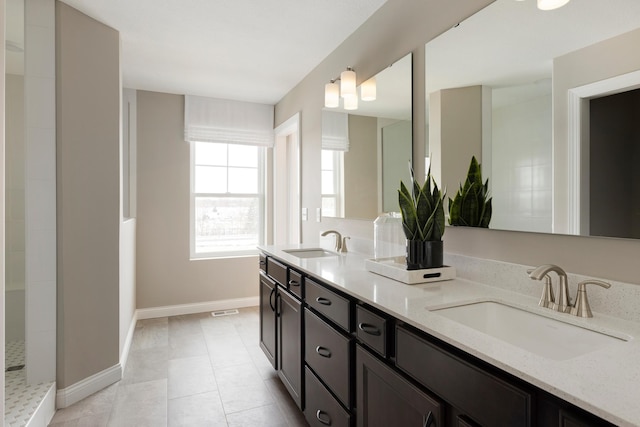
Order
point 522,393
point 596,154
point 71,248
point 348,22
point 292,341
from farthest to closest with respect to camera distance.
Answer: point 348,22 < point 71,248 < point 292,341 < point 596,154 < point 522,393

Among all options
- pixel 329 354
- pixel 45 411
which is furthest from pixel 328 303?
pixel 45 411

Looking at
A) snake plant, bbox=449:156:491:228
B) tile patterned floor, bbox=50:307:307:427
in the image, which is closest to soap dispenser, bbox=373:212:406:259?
snake plant, bbox=449:156:491:228

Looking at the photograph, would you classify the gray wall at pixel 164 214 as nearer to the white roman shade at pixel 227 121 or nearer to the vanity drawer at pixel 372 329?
the white roman shade at pixel 227 121

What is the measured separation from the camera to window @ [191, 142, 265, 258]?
4.07 metres

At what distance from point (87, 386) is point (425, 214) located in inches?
91.5

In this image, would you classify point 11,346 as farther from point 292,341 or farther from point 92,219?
point 292,341

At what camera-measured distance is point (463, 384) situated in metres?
0.89

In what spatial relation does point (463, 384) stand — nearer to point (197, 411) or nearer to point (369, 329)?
point (369, 329)

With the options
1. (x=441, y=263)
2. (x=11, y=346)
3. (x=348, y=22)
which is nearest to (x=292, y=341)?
(x=441, y=263)

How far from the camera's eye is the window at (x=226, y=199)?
13.4 feet

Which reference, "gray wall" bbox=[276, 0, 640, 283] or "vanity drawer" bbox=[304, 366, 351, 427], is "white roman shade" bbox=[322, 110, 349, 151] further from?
"vanity drawer" bbox=[304, 366, 351, 427]

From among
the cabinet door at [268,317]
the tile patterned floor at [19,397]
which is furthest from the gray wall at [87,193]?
the cabinet door at [268,317]

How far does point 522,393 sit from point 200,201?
383 cm

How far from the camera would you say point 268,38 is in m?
2.57
